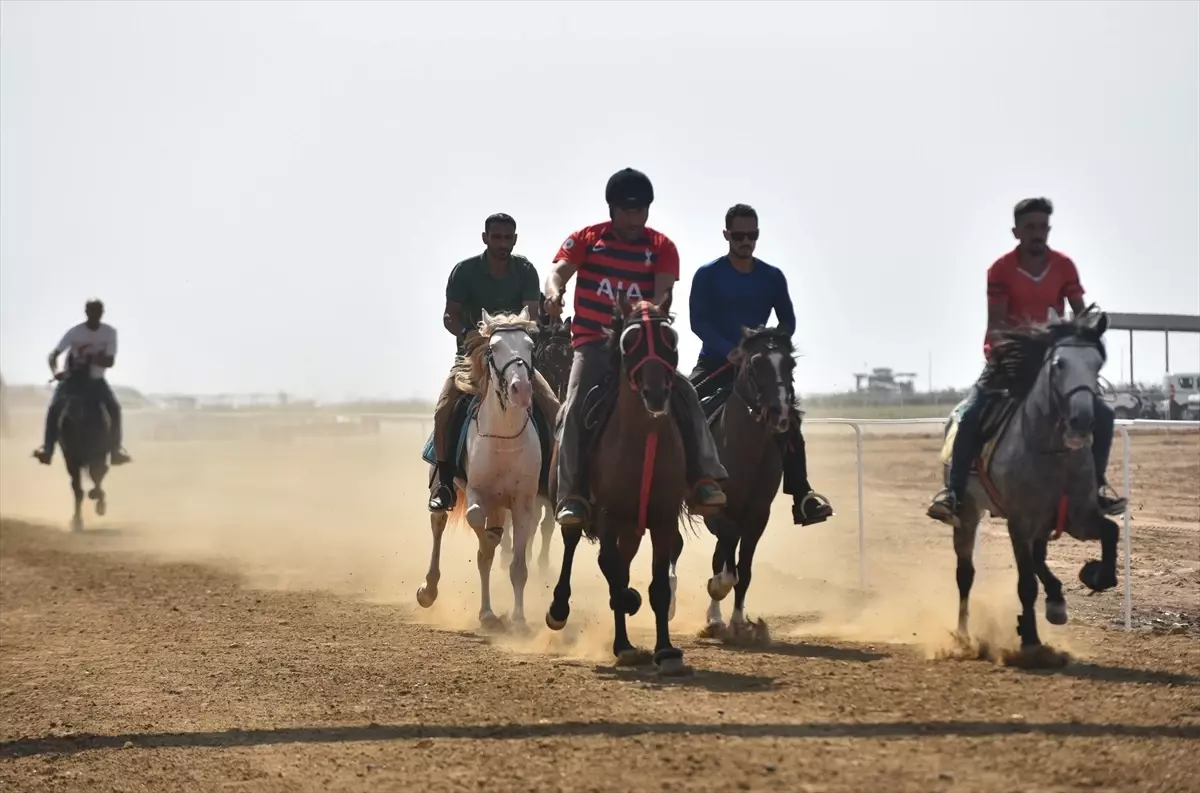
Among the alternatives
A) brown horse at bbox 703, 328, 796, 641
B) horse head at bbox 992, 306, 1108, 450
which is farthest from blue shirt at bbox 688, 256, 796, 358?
horse head at bbox 992, 306, 1108, 450

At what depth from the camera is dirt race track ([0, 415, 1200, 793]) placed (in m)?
7.23

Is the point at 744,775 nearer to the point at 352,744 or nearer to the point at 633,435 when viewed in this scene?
the point at 352,744

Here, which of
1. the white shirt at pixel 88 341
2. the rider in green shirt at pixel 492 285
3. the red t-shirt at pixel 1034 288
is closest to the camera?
the red t-shirt at pixel 1034 288

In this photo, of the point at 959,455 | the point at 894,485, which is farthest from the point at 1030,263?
the point at 894,485

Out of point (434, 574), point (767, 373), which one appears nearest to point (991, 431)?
point (767, 373)

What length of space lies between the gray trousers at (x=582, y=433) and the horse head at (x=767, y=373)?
819mm

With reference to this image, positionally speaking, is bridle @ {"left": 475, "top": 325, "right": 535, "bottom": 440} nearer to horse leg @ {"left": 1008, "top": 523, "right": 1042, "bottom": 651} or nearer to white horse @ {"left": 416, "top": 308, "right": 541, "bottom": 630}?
white horse @ {"left": 416, "top": 308, "right": 541, "bottom": 630}

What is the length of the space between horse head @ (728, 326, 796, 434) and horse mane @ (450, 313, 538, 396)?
171 cm

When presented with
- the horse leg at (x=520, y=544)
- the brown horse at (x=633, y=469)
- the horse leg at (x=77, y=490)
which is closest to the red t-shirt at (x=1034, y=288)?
the brown horse at (x=633, y=469)

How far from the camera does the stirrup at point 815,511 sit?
11.6m

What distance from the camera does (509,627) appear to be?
1311 cm

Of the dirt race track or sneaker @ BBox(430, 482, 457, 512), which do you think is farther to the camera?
sneaker @ BBox(430, 482, 457, 512)

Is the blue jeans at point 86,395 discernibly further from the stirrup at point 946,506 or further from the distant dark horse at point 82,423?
the stirrup at point 946,506

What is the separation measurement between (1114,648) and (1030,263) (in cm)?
277
